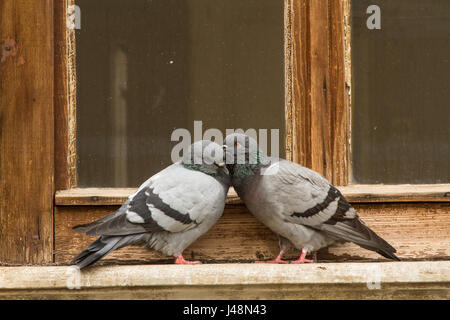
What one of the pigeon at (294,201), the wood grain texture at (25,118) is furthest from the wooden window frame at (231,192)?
the pigeon at (294,201)

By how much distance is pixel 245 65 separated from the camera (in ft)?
7.34

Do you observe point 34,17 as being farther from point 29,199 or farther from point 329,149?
point 329,149

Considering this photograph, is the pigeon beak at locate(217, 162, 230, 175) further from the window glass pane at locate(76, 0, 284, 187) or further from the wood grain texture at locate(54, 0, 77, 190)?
the wood grain texture at locate(54, 0, 77, 190)

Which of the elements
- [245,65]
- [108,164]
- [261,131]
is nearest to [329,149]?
[261,131]

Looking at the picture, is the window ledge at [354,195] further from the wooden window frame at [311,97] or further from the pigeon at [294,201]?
the pigeon at [294,201]

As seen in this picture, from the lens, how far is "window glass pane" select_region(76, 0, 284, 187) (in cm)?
221

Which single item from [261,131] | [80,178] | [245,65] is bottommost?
[80,178]

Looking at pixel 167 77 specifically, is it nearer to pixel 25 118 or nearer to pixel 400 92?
pixel 25 118

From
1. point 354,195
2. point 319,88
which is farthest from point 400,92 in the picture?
point 354,195

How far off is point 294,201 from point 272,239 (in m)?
0.31

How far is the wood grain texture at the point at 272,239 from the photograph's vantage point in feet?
7.04

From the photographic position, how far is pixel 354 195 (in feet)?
6.93

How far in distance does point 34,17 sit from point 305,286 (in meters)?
1.41

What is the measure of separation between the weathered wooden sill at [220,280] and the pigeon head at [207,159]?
0.33 m
